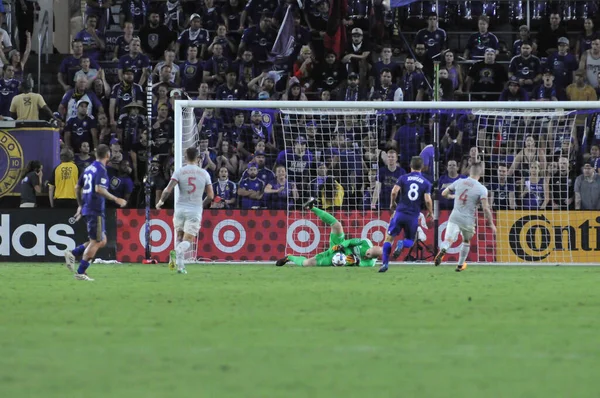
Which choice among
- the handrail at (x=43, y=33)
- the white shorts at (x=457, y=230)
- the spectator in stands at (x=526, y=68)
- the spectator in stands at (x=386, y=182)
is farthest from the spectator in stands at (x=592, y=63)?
the handrail at (x=43, y=33)

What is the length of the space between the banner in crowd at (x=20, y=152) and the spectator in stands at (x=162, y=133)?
2204 millimetres

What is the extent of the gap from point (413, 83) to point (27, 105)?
8.38 meters

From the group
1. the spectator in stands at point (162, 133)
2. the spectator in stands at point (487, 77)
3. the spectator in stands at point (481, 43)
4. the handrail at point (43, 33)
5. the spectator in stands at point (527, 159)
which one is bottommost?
the spectator in stands at point (527, 159)

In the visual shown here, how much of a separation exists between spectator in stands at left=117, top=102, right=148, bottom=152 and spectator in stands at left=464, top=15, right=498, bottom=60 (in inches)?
297

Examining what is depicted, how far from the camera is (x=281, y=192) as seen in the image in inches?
969

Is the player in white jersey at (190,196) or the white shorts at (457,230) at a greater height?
the player in white jersey at (190,196)

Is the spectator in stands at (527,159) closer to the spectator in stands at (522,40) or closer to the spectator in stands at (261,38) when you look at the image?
the spectator in stands at (522,40)

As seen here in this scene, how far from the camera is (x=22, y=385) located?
6816mm

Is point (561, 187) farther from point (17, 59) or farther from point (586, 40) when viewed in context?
point (17, 59)

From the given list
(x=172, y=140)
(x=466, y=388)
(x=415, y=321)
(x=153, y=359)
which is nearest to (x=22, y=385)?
(x=153, y=359)

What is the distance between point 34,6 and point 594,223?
15203 mm

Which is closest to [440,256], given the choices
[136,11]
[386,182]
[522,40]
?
[386,182]

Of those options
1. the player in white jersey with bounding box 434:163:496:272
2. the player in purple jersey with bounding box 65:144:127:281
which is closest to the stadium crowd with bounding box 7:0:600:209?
the player in white jersey with bounding box 434:163:496:272

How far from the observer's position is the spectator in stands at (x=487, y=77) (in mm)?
26922
